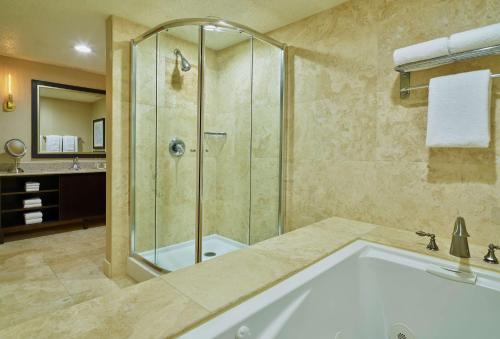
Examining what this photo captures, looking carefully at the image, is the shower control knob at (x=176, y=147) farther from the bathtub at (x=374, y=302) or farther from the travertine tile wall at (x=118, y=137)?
the bathtub at (x=374, y=302)

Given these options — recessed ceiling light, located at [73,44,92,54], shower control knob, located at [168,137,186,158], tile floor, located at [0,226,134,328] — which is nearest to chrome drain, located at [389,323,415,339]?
tile floor, located at [0,226,134,328]

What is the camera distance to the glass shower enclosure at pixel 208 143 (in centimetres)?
223

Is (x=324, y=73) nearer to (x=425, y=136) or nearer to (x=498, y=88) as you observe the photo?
(x=425, y=136)

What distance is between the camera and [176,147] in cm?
251

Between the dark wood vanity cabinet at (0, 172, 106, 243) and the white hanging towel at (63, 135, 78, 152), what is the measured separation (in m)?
0.57

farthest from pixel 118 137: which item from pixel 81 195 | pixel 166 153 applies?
pixel 81 195

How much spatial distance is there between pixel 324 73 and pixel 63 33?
7.99 ft

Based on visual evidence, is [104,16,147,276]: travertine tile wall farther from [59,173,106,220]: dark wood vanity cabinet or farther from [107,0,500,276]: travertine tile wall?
[59,173,106,220]: dark wood vanity cabinet

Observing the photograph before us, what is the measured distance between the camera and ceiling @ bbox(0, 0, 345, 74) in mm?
1920

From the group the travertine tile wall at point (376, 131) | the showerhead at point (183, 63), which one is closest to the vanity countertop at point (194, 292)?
the travertine tile wall at point (376, 131)

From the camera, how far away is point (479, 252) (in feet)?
4.24

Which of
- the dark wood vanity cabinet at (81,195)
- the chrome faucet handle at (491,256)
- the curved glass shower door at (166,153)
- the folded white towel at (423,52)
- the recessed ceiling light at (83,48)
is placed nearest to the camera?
the chrome faucet handle at (491,256)

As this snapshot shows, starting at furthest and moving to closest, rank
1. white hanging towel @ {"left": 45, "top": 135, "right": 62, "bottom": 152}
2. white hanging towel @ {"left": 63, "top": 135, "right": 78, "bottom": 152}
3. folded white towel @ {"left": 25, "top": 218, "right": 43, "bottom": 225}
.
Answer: white hanging towel @ {"left": 63, "top": 135, "right": 78, "bottom": 152} < white hanging towel @ {"left": 45, "top": 135, "right": 62, "bottom": 152} < folded white towel @ {"left": 25, "top": 218, "right": 43, "bottom": 225}

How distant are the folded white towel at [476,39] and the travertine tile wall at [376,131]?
17 cm
